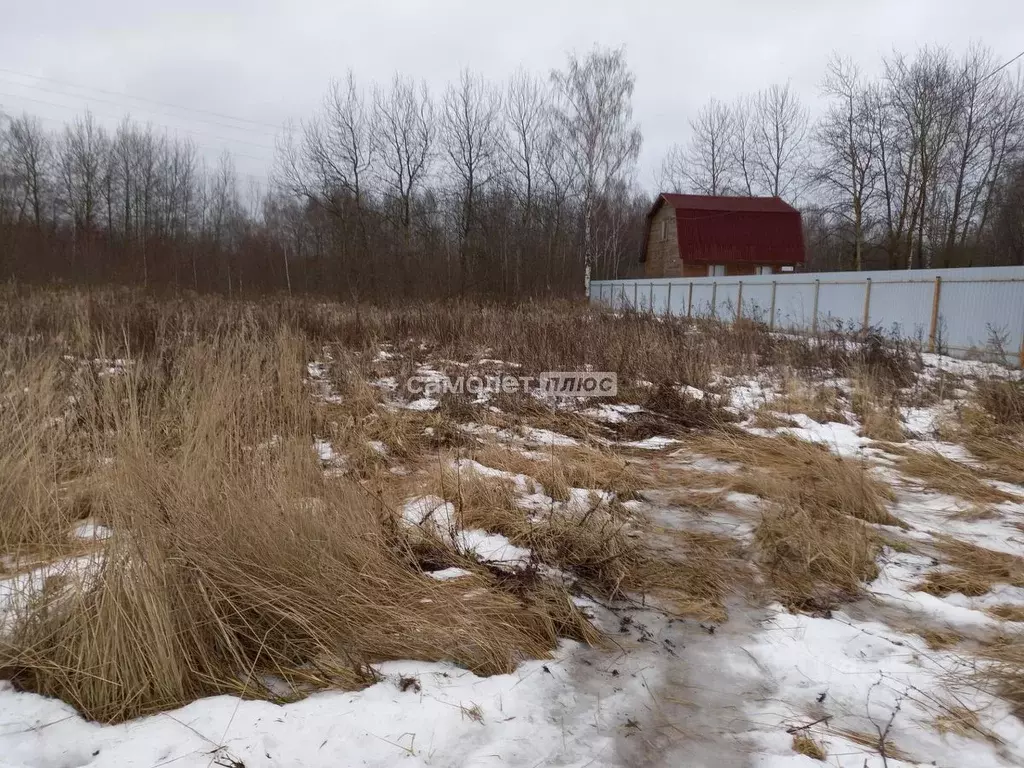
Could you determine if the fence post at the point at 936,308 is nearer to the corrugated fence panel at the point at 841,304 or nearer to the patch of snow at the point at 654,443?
the corrugated fence panel at the point at 841,304

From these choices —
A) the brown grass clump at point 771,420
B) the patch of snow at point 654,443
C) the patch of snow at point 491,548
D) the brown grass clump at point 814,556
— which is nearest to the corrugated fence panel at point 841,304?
the brown grass clump at point 771,420

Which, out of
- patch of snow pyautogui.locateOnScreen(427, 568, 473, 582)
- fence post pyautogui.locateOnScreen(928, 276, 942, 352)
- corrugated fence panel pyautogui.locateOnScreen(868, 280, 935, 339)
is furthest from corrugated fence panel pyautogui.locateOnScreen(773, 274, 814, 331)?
patch of snow pyautogui.locateOnScreen(427, 568, 473, 582)

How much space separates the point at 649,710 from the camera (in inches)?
72.8

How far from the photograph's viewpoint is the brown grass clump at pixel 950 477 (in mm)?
3820

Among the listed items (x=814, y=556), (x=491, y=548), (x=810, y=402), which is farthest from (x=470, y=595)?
(x=810, y=402)

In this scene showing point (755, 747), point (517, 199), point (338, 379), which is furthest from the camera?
point (517, 199)

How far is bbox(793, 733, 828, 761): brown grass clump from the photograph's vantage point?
1644 mm

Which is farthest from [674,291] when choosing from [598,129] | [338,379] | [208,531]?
[208,531]

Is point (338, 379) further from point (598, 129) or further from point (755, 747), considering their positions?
point (598, 129)

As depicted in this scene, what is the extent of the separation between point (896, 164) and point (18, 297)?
3315 cm

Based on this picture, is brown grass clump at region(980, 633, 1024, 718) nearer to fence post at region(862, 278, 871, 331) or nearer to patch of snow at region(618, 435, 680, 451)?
patch of snow at region(618, 435, 680, 451)

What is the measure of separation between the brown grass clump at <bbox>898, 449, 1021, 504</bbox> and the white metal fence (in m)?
4.06

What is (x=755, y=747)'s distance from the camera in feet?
5.54

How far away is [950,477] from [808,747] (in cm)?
341
